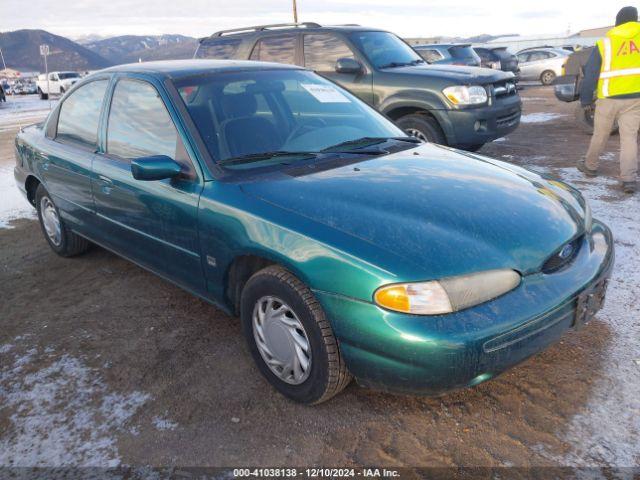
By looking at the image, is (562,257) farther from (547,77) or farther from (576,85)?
(547,77)

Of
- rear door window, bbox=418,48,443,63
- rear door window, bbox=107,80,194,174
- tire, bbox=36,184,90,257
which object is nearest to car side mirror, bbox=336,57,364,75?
rear door window, bbox=107,80,194,174

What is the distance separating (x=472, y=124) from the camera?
20.9 ft

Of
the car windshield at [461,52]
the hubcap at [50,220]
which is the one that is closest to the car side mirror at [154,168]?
the hubcap at [50,220]

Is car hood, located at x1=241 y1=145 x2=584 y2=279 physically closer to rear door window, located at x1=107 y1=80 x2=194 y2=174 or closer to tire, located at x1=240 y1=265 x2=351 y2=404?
tire, located at x1=240 y1=265 x2=351 y2=404

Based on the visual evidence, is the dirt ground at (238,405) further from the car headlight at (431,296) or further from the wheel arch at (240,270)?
the car headlight at (431,296)

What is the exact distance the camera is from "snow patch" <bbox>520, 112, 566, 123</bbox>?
36.8 feet

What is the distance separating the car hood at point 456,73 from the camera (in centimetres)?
A: 641

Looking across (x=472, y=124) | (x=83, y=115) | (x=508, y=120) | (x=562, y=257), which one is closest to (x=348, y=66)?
(x=472, y=124)

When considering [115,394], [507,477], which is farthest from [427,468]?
[115,394]

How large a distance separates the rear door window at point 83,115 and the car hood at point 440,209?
5.72ft

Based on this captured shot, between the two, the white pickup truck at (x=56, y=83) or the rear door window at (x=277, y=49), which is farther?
the white pickup truck at (x=56, y=83)

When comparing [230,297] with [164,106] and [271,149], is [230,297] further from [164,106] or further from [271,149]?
[164,106]

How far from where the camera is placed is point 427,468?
82.7 inches

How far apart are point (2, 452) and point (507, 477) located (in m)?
2.13
